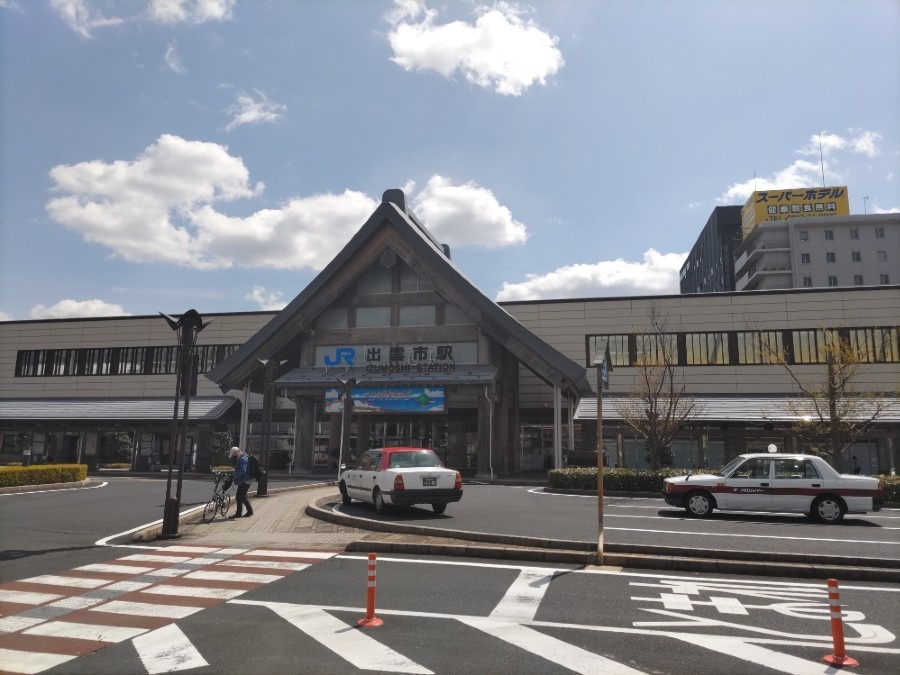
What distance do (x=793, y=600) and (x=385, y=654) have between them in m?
5.29

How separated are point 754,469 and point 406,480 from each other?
806 cm

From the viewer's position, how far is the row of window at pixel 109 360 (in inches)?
1576

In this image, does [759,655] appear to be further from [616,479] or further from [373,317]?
[373,317]

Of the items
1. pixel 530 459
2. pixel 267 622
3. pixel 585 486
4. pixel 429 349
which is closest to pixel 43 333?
pixel 429 349

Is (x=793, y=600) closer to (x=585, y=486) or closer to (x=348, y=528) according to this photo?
(x=348, y=528)

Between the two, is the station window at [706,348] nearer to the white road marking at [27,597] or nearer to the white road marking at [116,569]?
the white road marking at [116,569]

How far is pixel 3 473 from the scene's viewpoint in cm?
2191

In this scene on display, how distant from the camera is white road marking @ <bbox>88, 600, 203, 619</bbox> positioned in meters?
7.26

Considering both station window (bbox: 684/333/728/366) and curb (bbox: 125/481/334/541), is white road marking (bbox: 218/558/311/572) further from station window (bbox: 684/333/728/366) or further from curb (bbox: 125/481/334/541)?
station window (bbox: 684/333/728/366)

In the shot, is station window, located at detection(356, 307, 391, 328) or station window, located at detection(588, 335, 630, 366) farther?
station window, located at detection(588, 335, 630, 366)

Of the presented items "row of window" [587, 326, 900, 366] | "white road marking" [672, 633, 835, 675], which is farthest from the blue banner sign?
"white road marking" [672, 633, 835, 675]

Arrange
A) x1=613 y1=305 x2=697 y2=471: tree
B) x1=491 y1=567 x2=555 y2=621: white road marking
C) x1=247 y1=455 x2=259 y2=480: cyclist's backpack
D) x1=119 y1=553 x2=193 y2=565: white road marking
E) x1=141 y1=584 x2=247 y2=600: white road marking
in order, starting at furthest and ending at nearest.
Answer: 1. x1=613 y1=305 x2=697 y2=471: tree
2. x1=247 y1=455 x2=259 y2=480: cyclist's backpack
3. x1=119 y1=553 x2=193 y2=565: white road marking
4. x1=141 y1=584 x2=247 y2=600: white road marking
5. x1=491 y1=567 x2=555 y2=621: white road marking

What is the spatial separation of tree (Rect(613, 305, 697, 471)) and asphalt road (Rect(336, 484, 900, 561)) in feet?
20.2

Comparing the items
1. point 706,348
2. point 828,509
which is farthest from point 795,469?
point 706,348
